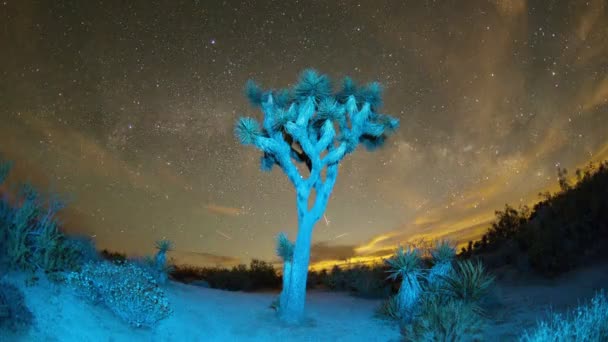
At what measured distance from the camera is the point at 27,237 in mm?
8789

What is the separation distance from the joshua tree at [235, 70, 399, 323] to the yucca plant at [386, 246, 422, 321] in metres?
2.54

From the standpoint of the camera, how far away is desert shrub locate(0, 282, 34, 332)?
6328 mm

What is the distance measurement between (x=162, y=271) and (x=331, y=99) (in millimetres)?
8107

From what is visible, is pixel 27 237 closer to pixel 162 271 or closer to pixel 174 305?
pixel 174 305

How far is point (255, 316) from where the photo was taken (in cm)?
1207

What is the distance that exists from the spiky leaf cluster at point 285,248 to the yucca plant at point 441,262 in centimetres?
422

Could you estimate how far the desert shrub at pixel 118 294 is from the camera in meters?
8.51

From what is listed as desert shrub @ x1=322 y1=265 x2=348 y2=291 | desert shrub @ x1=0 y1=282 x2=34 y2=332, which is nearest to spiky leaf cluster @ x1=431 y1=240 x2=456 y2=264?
desert shrub @ x1=322 y1=265 x2=348 y2=291

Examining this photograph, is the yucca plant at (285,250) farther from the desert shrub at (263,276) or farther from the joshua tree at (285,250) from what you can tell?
the desert shrub at (263,276)

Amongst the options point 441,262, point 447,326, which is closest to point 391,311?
point 441,262

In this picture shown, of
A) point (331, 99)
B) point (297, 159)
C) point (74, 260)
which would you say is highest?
point (331, 99)

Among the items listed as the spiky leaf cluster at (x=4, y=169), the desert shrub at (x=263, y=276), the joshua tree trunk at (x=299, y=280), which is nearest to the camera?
the spiky leaf cluster at (x=4, y=169)

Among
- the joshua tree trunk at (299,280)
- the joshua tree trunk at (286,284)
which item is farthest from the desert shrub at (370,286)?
the joshua tree trunk at (299,280)

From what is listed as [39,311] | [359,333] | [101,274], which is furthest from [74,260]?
[359,333]
